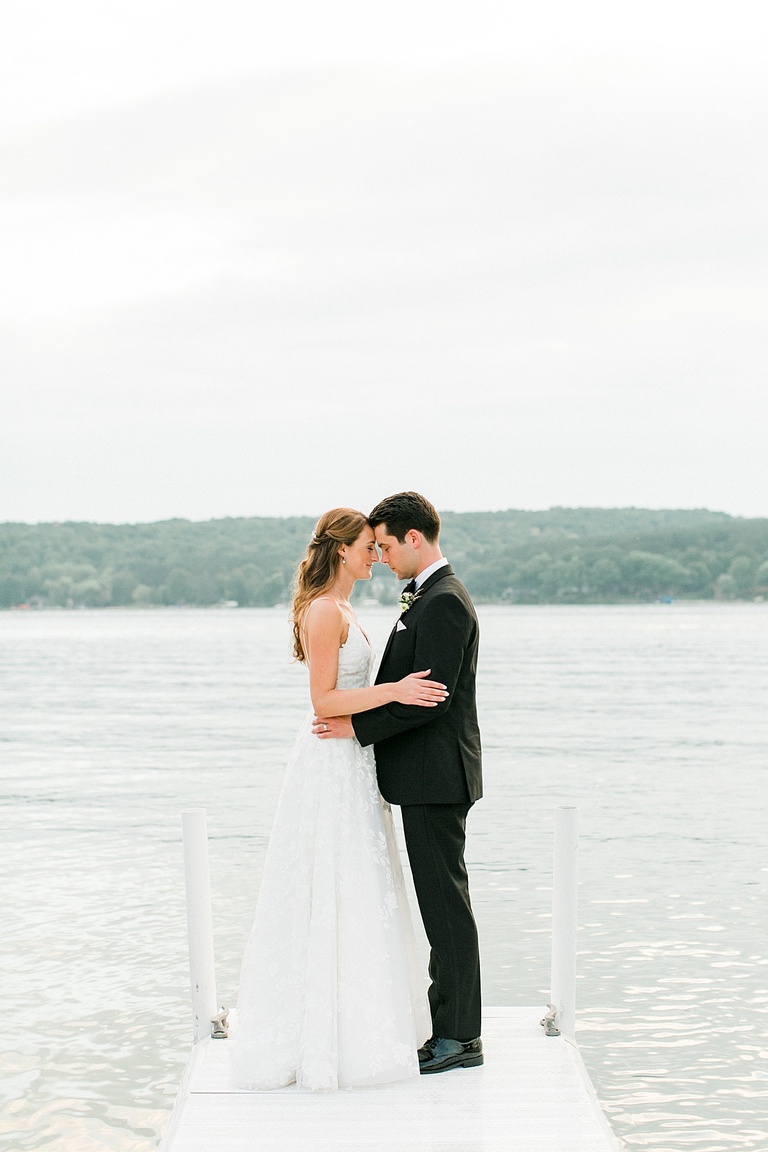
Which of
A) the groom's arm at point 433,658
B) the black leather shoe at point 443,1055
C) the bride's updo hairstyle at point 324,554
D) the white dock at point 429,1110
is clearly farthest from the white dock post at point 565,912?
the bride's updo hairstyle at point 324,554

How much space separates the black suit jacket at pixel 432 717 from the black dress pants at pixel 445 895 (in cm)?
9

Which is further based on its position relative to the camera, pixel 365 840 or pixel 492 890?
pixel 492 890

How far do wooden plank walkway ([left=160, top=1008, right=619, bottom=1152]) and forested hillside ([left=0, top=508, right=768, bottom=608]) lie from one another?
84895 millimetres

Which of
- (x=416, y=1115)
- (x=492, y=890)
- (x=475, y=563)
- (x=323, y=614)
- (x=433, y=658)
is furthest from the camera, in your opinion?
(x=475, y=563)

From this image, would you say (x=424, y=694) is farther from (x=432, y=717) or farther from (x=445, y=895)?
(x=445, y=895)

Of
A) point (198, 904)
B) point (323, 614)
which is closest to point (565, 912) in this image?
point (198, 904)

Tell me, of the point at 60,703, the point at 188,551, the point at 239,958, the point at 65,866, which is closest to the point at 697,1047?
the point at 239,958

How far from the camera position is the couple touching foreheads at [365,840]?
493cm

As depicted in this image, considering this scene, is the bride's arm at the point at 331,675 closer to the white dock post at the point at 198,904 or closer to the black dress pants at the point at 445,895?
the black dress pants at the point at 445,895

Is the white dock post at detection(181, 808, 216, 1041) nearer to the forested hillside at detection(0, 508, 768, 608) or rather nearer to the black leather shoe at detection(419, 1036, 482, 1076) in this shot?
the black leather shoe at detection(419, 1036, 482, 1076)

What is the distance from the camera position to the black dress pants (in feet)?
16.3

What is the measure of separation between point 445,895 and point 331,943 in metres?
0.48

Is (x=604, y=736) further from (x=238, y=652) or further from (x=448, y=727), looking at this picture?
(x=238, y=652)

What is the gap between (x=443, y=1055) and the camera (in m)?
5.16
